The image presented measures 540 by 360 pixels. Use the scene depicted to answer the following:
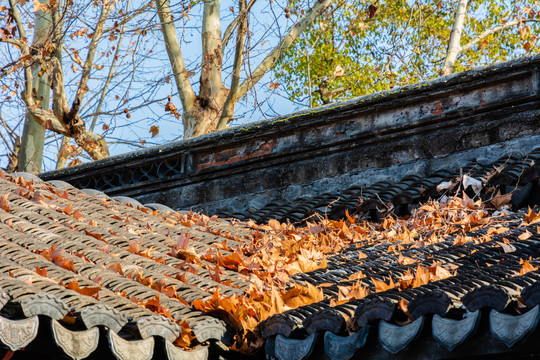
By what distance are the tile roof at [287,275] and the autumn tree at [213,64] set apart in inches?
210

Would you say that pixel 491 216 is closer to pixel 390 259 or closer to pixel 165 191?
pixel 390 259

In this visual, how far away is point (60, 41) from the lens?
997 cm

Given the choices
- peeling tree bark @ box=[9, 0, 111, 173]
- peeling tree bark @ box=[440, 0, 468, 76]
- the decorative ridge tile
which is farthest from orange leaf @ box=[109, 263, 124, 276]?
peeling tree bark @ box=[440, 0, 468, 76]

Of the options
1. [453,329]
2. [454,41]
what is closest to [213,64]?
[454,41]

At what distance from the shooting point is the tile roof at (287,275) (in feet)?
8.18

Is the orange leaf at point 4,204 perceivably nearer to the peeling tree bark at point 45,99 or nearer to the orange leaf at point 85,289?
the orange leaf at point 85,289

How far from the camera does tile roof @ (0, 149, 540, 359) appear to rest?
2.49 metres

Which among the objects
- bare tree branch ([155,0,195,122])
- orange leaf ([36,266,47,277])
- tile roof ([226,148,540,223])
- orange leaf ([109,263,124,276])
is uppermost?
bare tree branch ([155,0,195,122])

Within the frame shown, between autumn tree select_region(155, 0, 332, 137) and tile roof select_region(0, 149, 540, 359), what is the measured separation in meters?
5.33

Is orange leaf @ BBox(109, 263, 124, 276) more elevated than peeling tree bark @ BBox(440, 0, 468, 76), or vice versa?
peeling tree bark @ BBox(440, 0, 468, 76)

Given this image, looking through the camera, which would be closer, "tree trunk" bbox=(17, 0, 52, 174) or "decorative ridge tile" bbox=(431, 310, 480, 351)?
"decorative ridge tile" bbox=(431, 310, 480, 351)

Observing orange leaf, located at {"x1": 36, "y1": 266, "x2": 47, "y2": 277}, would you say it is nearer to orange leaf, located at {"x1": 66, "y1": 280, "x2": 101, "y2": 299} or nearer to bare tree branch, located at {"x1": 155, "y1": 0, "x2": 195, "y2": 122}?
orange leaf, located at {"x1": 66, "y1": 280, "x2": 101, "y2": 299}

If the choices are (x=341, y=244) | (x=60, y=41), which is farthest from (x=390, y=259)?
(x=60, y=41)

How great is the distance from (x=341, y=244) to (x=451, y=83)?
206 cm
